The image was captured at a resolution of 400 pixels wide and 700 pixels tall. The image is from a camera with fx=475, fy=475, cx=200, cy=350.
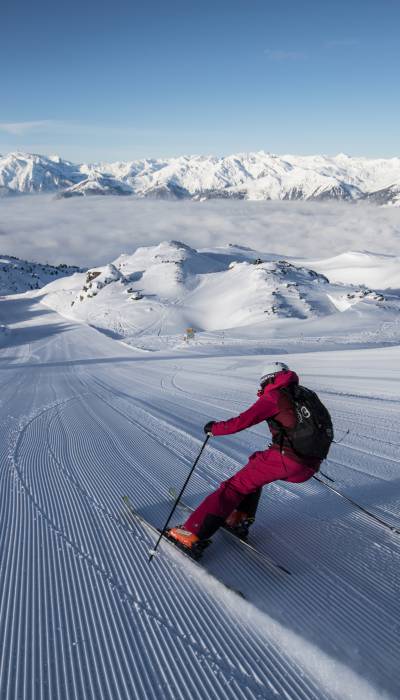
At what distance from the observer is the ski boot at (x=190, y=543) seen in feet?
13.9

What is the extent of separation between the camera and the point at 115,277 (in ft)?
302

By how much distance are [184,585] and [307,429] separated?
64.0 inches

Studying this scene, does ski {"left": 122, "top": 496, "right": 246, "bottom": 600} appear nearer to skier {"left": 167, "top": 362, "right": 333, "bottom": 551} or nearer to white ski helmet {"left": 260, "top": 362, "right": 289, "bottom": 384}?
skier {"left": 167, "top": 362, "right": 333, "bottom": 551}

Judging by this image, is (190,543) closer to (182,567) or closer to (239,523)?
(182,567)

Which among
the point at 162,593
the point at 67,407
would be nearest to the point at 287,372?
the point at 162,593

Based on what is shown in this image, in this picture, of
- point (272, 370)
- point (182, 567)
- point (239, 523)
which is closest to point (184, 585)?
point (182, 567)

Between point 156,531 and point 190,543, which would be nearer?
point 190,543

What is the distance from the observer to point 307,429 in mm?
4035

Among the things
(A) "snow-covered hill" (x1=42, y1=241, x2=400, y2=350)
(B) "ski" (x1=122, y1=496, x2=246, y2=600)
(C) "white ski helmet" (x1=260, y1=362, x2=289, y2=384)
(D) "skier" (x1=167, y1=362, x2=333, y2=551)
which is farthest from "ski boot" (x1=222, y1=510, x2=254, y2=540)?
(A) "snow-covered hill" (x1=42, y1=241, x2=400, y2=350)

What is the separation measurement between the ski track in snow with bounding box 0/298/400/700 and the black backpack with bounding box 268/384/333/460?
99cm

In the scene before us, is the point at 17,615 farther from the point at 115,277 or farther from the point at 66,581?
the point at 115,277

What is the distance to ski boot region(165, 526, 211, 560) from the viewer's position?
4227 mm

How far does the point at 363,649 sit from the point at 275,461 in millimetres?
1519

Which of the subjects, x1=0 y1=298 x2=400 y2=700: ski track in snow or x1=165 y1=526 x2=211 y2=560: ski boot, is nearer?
x1=0 y1=298 x2=400 y2=700: ski track in snow
